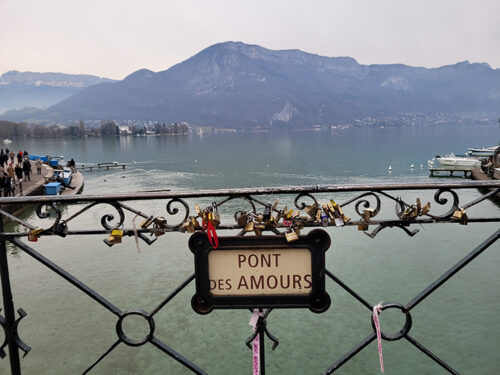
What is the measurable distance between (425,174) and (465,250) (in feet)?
99.6

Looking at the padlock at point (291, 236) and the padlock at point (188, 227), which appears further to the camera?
the padlock at point (188, 227)

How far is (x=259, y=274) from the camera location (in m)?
2.00

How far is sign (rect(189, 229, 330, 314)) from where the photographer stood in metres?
1.96

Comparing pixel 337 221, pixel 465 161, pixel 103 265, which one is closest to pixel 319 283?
pixel 337 221

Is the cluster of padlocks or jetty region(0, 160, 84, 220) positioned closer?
the cluster of padlocks

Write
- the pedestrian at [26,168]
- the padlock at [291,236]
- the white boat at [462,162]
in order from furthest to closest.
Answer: the white boat at [462,162], the pedestrian at [26,168], the padlock at [291,236]

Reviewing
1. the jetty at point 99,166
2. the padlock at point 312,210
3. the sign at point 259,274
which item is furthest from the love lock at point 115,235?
the jetty at point 99,166

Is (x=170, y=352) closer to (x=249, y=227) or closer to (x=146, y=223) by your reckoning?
(x=146, y=223)

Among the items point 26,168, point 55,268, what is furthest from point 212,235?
point 26,168

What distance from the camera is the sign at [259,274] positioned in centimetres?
196

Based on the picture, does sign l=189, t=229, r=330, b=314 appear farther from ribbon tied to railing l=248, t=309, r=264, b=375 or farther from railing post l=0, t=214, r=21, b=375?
railing post l=0, t=214, r=21, b=375

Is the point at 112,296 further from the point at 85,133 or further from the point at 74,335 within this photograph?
the point at 85,133

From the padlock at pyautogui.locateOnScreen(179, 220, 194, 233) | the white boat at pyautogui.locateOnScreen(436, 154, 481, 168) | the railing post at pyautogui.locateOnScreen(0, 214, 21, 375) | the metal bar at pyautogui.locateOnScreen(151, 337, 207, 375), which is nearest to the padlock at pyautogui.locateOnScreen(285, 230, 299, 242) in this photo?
the padlock at pyautogui.locateOnScreen(179, 220, 194, 233)

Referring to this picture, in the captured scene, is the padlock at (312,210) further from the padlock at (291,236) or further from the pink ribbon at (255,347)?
the pink ribbon at (255,347)
